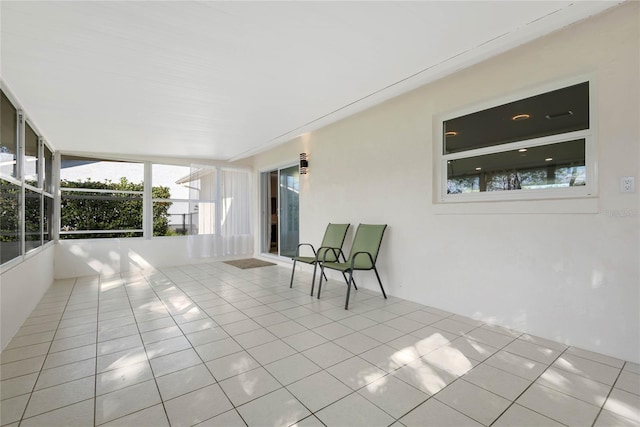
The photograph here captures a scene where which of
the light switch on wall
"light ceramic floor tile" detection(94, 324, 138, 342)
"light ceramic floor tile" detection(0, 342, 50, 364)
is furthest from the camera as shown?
"light ceramic floor tile" detection(94, 324, 138, 342)

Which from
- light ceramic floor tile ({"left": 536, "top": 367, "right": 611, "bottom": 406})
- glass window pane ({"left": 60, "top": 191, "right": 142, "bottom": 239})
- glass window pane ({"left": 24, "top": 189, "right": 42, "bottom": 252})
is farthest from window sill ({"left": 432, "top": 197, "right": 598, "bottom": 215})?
glass window pane ({"left": 60, "top": 191, "right": 142, "bottom": 239})

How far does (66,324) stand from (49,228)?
9.96 ft

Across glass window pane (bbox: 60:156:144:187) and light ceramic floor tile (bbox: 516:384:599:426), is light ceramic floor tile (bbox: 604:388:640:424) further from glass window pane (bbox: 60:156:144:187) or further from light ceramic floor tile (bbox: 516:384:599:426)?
glass window pane (bbox: 60:156:144:187)

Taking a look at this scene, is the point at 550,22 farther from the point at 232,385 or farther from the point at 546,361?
the point at 232,385

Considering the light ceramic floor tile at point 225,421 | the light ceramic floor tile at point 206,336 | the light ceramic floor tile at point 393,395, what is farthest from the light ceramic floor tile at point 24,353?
the light ceramic floor tile at point 393,395

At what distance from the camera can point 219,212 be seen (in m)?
6.75

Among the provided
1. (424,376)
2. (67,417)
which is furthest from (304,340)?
(67,417)

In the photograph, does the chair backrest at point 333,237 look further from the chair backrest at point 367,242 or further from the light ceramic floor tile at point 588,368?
the light ceramic floor tile at point 588,368

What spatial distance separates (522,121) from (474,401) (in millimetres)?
2415

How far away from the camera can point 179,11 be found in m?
1.82

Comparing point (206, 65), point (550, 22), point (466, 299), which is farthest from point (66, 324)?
point (550, 22)

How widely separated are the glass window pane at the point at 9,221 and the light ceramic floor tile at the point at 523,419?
394 centimetres

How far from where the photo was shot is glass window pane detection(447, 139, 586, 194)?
241 centimetres

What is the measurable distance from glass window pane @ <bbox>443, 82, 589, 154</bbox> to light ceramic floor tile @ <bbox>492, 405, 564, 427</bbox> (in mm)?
2168
